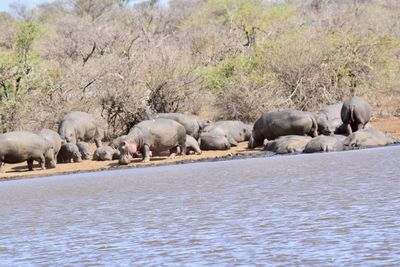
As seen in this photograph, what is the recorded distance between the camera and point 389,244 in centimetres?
657

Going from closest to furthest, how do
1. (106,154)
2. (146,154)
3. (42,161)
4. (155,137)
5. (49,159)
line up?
(42,161) < (49,159) < (146,154) < (155,137) < (106,154)

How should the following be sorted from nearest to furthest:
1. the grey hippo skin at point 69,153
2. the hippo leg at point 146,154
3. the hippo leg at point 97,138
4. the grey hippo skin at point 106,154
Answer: the hippo leg at point 146,154
the grey hippo skin at point 106,154
the grey hippo skin at point 69,153
the hippo leg at point 97,138

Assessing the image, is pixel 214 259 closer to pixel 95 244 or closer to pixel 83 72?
pixel 95 244

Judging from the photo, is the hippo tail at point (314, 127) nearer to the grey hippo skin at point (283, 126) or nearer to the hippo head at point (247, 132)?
the grey hippo skin at point (283, 126)

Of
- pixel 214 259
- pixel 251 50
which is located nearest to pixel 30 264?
pixel 214 259

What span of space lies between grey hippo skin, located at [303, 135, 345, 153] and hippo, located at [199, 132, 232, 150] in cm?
284

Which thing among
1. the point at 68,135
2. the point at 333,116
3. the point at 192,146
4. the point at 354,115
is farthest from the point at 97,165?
the point at 333,116

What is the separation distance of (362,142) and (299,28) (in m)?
12.4

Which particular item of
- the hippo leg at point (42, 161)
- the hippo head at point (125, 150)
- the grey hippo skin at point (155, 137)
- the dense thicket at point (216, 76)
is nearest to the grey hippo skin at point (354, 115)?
the grey hippo skin at point (155, 137)

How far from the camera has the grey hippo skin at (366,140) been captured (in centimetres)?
1966

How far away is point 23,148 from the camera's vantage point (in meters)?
19.9

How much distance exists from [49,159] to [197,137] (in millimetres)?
4737

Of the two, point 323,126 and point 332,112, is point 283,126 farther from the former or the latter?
point 332,112

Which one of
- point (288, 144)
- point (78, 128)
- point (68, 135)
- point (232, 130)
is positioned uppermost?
point (78, 128)
